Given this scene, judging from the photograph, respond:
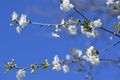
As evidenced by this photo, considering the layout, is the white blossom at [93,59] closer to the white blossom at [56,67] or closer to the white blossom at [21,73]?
the white blossom at [56,67]

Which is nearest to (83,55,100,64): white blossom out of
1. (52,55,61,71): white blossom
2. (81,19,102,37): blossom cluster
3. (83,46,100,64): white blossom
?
(83,46,100,64): white blossom

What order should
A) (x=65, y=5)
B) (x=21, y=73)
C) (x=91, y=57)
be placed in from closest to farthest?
(x=91, y=57) → (x=65, y=5) → (x=21, y=73)

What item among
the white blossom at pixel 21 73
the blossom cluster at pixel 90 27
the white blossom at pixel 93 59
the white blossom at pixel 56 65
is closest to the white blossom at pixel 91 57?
the white blossom at pixel 93 59

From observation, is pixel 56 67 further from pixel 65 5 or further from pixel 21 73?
pixel 65 5

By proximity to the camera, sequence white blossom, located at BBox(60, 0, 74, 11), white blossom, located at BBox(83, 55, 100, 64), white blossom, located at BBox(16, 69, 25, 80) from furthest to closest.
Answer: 1. white blossom, located at BBox(16, 69, 25, 80)
2. white blossom, located at BBox(60, 0, 74, 11)
3. white blossom, located at BBox(83, 55, 100, 64)

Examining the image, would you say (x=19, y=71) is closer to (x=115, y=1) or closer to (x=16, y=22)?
(x=16, y=22)

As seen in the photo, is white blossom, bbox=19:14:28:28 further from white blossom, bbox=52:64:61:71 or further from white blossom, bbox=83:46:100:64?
white blossom, bbox=83:46:100:64

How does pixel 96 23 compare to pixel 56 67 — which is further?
pixel 56 67

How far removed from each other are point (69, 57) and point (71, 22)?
0.26m

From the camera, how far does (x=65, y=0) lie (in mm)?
3240

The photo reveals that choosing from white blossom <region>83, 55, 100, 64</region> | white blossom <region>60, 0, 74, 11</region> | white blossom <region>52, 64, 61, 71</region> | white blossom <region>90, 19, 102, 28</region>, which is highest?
white blossom <region>60, 0, 74, 11</region>

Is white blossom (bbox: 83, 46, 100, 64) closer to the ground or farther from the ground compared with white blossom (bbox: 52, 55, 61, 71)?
closer to the ground

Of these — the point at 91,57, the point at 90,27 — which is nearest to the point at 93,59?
the point at 91,57

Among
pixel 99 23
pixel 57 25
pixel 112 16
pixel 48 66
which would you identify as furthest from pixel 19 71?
pixel 112 16
